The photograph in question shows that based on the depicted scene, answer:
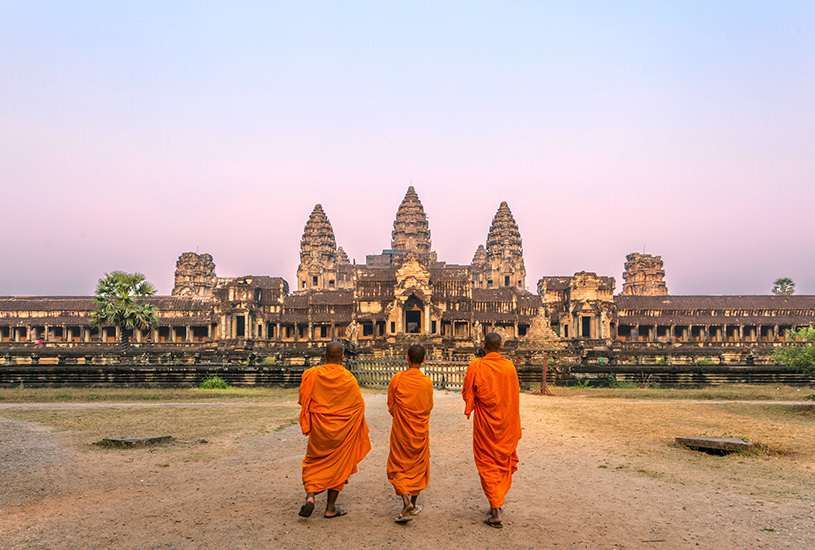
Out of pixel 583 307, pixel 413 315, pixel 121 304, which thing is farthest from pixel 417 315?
pixel 121 304

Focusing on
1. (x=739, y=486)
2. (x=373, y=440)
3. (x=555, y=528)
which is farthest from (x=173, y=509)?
(x=739, y=486)

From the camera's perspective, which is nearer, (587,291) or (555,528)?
(555,528)

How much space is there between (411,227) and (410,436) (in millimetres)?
70072

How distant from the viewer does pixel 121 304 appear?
126 feet

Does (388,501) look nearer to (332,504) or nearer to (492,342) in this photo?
(332,504)

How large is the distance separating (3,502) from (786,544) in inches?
314

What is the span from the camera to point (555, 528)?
5.45 metres

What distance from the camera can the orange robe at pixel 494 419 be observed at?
19.2 ft

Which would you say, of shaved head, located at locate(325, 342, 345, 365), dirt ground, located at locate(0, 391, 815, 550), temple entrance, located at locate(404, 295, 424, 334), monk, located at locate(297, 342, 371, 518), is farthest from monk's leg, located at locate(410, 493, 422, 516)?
temple entrance, located at locate(404, 295, 424, 334)

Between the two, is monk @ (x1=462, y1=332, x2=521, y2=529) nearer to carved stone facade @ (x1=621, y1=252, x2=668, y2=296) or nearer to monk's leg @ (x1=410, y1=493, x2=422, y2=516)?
monk's leg @ (x1=410, y1=493, x2=422, y2=516)

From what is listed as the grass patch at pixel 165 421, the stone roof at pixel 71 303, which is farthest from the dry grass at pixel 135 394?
the stone roof at pixel 71 303

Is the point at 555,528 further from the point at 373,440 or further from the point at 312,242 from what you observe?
the point at 312,242

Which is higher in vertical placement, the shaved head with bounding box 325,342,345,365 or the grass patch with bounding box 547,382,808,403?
the shaved head with bounding box 325,342,345,365

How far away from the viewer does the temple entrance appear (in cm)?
4494
